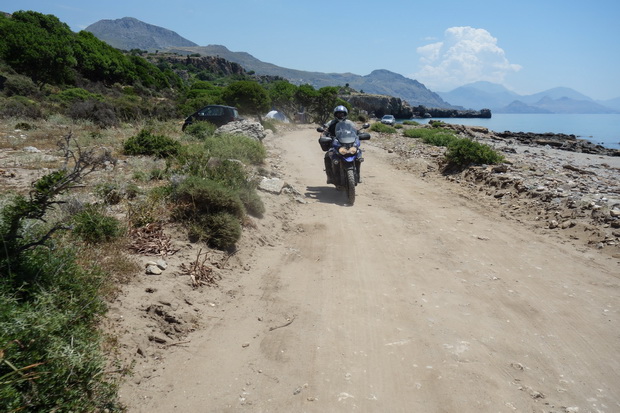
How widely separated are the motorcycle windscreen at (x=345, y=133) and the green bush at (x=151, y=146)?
4.36 m

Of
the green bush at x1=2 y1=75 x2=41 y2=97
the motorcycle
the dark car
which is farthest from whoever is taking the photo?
the green bush at x1=2 y1=75 x2=41 y2=97

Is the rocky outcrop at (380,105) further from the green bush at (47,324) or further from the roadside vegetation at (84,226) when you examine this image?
the green bush at (47,324)

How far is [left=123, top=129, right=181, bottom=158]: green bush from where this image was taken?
11.0 meters

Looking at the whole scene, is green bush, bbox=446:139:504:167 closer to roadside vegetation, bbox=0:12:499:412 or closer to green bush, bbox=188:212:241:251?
roadside vegetation, bbox=0:12:499:412

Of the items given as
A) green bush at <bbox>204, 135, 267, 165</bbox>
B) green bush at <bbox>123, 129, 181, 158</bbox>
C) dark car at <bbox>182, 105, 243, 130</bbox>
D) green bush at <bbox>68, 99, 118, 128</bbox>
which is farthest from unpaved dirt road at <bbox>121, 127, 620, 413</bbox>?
dark car at <bbox>182, 105, 243, 130</bbox>

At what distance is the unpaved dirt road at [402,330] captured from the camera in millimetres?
3158

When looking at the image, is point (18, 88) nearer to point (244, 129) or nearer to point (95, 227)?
point (244, 129)

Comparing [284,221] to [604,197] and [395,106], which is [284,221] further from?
[395,106]

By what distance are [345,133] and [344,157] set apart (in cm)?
98

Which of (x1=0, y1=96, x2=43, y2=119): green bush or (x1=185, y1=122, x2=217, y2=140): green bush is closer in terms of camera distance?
(x1=185, y1=122, x2=217, y2=140): green bush

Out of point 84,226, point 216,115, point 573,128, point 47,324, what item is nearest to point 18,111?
point 216,115

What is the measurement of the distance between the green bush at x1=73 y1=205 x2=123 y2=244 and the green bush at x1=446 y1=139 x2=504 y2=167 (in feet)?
33.7

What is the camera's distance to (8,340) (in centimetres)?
Answer: 229

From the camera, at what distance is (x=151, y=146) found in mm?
11211
